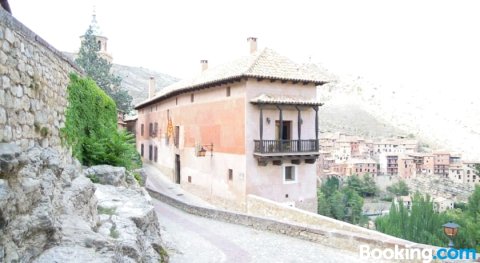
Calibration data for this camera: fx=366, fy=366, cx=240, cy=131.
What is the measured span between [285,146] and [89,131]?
10.3 m

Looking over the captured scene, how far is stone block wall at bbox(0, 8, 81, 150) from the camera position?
3.95m

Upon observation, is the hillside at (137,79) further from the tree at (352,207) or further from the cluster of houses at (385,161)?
the tree at (352,207)

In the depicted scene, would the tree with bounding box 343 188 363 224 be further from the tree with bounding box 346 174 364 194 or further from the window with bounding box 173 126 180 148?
the window with bounding box 173 126 180 148

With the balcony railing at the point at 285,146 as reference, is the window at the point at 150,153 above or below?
below

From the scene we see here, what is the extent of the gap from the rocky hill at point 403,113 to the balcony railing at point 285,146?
9753cm

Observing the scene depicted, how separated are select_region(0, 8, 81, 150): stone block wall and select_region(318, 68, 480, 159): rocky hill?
11152cm

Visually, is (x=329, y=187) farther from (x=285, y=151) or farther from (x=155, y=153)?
(x=285, y=151)

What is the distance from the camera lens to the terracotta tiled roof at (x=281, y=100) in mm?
17516

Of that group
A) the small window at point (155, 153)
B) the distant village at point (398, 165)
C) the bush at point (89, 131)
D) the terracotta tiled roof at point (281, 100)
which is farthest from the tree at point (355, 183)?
the bush at point (89, 131)

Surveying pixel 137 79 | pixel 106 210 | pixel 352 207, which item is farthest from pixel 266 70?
pixel 137 79

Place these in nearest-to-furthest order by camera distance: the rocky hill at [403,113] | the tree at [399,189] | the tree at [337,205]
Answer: the tree at [337,205], the tree at [399,189], the rocky hill at [403,113]

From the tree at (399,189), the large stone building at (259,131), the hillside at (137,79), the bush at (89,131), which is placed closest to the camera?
the bush at (89,131)

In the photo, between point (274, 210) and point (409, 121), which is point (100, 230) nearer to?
point (274, 210)

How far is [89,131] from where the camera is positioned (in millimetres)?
10523
